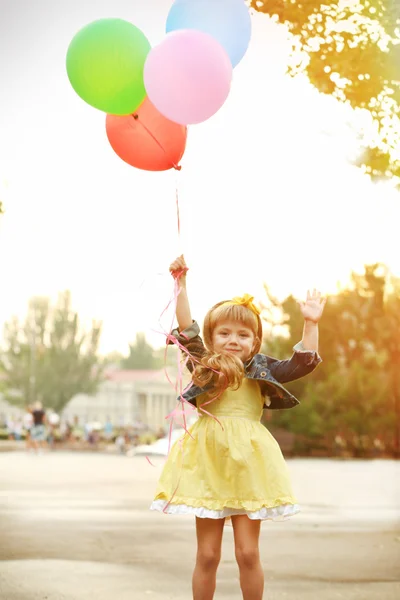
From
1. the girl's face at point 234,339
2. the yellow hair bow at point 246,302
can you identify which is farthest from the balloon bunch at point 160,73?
the girl's face at point 234,339

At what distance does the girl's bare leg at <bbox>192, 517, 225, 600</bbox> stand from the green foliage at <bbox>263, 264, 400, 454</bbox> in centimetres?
2065

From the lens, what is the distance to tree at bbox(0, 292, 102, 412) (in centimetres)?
6519

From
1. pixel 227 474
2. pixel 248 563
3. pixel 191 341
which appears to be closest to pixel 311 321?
pixel 191 341

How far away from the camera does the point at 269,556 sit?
18.9ft

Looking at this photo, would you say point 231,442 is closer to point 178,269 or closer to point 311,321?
point 311,321

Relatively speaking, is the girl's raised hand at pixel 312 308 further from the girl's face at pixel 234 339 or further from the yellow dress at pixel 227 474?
the yellow dress at pixel 227 474

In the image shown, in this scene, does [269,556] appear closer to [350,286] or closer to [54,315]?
[350,286]

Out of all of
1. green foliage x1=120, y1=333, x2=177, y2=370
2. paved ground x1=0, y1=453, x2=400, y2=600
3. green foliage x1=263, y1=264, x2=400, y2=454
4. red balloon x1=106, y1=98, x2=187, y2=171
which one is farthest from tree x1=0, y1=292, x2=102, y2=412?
red balloon x1=106, y1=98, x2=187, y2=171

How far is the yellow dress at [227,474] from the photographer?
340cm

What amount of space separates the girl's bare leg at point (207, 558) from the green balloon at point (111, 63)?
1.98m

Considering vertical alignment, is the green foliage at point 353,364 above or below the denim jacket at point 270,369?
above

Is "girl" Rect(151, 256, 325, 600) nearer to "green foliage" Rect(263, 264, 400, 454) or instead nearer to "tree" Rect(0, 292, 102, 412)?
"green foliage" Rect(263, 264, 400, 454)

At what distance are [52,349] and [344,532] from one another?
6109 centimetres

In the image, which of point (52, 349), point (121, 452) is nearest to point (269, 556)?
point (121, 452)
